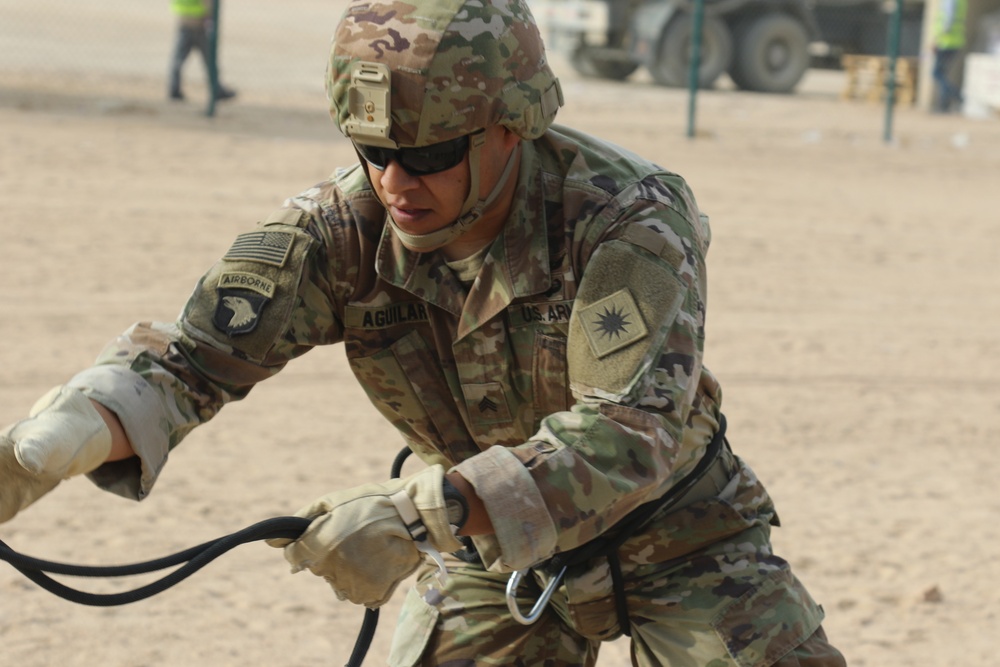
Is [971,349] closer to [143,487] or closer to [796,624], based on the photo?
[796,624]

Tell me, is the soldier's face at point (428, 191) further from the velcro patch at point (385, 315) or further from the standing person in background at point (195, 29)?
the standing person in background at point (195, 29)

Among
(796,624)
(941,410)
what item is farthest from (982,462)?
(796,624)

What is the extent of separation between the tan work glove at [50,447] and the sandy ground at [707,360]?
1.90 m

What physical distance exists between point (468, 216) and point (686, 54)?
57.8 ft

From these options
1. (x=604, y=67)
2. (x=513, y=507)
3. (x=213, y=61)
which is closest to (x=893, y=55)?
(x=604, y=67)

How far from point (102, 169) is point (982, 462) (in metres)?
7.43

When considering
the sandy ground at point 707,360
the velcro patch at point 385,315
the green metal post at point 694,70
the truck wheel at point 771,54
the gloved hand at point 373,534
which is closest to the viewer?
the gloved hand at point 373,534

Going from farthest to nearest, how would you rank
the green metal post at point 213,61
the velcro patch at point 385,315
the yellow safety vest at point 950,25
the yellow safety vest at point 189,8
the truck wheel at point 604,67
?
the truck wheel at point 604,67, the yellow safety vest at point 950,25, the yellow safety vest at point 189,8, the green metal post at point 213,61, the velcro patch at point 385,315

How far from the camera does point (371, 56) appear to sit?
267cm

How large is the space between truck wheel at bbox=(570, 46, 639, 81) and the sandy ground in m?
A: 5.75

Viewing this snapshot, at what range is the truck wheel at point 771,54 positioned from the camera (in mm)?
19891

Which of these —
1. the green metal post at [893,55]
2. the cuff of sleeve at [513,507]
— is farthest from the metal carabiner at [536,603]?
the green metal post at [893,55]

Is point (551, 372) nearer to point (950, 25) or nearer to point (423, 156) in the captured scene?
point (423, 156)

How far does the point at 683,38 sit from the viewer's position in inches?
774
